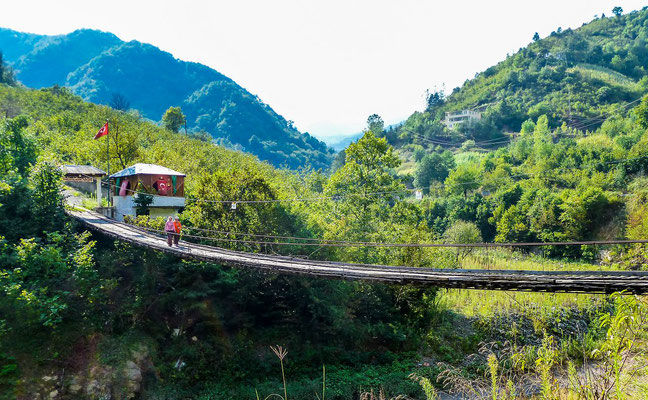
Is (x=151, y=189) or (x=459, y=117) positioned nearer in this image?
(x=151, y=189)

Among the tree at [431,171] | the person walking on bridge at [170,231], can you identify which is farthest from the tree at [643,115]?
the person walking on bridge at [170,231]

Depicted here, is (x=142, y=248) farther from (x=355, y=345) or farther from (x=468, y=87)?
(x=468, y=87)

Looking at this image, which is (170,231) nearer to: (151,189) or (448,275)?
(151,189)

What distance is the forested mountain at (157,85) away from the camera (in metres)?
85.5

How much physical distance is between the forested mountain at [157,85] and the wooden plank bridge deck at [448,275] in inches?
2616

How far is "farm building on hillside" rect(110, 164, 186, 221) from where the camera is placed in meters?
13.1

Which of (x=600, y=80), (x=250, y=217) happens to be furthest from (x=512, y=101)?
(x=250, y=217)

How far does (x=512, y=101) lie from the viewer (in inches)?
2082

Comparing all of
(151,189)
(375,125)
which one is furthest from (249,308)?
(375,125)

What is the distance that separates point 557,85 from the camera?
51.4 metres

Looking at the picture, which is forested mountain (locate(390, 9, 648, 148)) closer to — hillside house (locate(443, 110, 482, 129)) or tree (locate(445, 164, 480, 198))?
hillside house (locate(443, 110, 482, 129))

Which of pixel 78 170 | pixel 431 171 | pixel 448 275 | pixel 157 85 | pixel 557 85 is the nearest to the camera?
pixel 448 275

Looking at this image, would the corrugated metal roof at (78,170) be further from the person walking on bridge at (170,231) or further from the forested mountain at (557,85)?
the forested mountain at (557,85)

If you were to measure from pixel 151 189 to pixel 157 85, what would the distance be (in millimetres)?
114716
